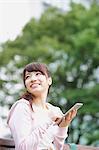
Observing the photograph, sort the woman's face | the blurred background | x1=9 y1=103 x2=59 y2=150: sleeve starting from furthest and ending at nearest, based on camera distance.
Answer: the blurred background
the woman's face
x1=9 y1=103 x2=59 y2=150: sleeve

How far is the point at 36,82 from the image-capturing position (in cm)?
181

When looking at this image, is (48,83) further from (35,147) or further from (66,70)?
(66,70)

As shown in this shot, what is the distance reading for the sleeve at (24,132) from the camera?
65.1 inches

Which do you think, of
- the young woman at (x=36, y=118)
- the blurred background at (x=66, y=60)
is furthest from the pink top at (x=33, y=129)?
the blurred background at (x=66, y=60)

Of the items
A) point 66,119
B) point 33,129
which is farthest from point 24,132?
point 66,119

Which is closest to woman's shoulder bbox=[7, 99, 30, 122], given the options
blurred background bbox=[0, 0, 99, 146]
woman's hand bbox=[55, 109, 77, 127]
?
woman's hand bbox=[55, 109, 77, 127]

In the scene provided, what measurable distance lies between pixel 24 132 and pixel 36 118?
4.2 inches

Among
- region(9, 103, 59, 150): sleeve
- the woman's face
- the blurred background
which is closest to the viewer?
region(9, 103, 59, 150): sleeve

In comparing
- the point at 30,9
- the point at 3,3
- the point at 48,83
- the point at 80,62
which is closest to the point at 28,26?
the point at 80,62

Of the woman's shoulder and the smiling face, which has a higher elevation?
the smiling face

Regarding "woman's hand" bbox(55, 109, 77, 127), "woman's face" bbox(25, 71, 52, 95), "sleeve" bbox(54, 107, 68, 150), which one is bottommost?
"sleeve" bbox(54, 107, 68, 150)

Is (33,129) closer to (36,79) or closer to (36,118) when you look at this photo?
(36,118)

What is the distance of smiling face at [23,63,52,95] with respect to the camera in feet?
5.94

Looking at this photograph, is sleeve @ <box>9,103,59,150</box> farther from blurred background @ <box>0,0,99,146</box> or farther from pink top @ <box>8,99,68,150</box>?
blurred background @ <box>0,0,99,146</box>
